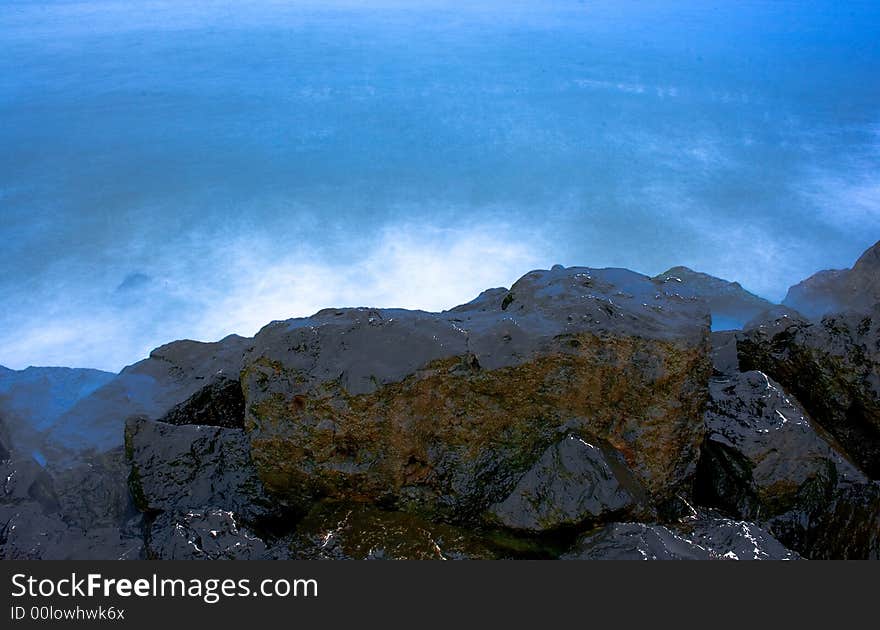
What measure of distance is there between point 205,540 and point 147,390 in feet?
4.75

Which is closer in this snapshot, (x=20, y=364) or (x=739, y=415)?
(x=739, y=415)

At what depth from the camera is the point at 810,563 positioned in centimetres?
228

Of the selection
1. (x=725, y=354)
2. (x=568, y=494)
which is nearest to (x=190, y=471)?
Result: (x=568, y=494)

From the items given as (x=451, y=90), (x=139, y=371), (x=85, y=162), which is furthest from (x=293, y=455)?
(x=451, y=90)

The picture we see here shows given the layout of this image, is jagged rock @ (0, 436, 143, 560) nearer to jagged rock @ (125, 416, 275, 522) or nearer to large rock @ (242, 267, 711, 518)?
jagged rock @ (125, 416, 275, 522)

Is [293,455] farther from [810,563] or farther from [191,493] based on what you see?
[810,563]

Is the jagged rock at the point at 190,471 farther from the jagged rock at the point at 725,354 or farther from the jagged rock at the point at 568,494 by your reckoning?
the jagged rock at the point at 725,354

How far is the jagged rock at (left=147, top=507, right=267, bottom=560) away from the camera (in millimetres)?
2578

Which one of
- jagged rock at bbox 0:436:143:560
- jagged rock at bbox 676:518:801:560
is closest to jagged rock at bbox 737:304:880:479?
jagged rock at bbox 676:518:801:560

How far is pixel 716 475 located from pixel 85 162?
8.93 meters

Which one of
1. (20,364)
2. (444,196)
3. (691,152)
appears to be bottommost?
(20,364)

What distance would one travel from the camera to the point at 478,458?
2.81m

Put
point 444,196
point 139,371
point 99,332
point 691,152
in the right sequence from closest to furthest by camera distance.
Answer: point 139,371 → point 99,332 → point 444,196 → point 691,152

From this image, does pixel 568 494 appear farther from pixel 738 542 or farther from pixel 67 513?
pixel 67 513
